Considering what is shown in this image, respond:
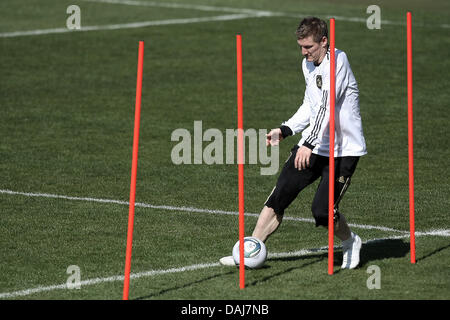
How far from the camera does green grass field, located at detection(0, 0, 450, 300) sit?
9.88 m

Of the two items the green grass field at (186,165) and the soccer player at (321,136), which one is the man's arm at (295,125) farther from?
the green grass field at (186,165)

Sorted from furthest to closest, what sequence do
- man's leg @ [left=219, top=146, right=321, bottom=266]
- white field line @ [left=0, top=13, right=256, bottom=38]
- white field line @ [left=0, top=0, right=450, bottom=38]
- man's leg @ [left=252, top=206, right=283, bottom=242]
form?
1. white field line @ [left=0, top=0, right=450, bottom=38]
2. white field line @ [left=0, top=13, right=256, bottom=38]
3. man's leg @ [left=252, top=206, right=283, bottom=242]
4. man's leg @ [left=219, top=146, right=321, bottom=266]

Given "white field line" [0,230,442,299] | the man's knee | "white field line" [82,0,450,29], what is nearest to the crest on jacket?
the man's knee

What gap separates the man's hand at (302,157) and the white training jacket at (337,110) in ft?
0.18

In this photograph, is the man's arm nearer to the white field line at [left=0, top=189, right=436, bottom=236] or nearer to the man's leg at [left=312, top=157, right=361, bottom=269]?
the man's leg at [left=312, top=157, right=361, bottom=269]

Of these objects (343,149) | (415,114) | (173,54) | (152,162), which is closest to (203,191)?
(152,162)

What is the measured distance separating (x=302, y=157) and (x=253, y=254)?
3.40 feet

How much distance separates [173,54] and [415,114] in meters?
7.56

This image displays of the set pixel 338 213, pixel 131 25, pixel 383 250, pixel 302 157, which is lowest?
pixel 383 250

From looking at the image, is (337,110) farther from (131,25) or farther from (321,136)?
(131,25)

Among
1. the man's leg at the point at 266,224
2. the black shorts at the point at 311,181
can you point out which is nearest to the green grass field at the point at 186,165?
the man's leg at the point at 266,224

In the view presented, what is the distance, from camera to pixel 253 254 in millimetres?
9930

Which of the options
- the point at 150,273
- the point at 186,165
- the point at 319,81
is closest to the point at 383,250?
the point at 319,81

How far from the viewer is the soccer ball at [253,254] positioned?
9906mm
